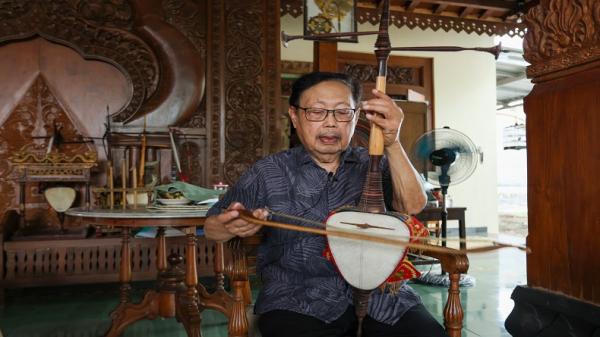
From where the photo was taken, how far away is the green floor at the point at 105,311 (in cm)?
315

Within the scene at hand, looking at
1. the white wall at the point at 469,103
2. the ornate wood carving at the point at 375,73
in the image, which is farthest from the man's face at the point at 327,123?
the white wall at the point at 469,103

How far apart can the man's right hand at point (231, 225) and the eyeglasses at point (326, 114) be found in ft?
1.64

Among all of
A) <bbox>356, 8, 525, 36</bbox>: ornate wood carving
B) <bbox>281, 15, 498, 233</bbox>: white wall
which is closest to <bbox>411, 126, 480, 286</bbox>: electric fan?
<bbox>356, 8, 525, 36</bbox>: ornate wood carving

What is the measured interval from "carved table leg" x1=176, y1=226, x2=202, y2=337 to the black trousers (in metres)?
1.37

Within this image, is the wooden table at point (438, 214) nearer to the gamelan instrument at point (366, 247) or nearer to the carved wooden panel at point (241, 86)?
the carved wooden panel at point (241, 86)

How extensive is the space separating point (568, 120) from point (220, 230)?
1186 mm

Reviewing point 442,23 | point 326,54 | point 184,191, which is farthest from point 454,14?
point 184,191

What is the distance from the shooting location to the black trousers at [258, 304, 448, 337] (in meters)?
1.50

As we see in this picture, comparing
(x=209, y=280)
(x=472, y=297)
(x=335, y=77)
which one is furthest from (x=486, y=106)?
(x=335, y=77)

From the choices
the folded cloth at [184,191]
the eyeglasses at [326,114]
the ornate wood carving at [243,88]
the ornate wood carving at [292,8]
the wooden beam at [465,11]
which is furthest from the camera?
the wooden beam at [465,11]

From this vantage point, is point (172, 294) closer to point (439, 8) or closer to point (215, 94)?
point (215, 94)

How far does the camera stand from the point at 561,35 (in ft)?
4.56

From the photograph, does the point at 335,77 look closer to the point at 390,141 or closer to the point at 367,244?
the point at 390,141

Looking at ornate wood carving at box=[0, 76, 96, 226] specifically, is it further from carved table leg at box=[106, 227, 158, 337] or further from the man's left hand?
the man's left hand
